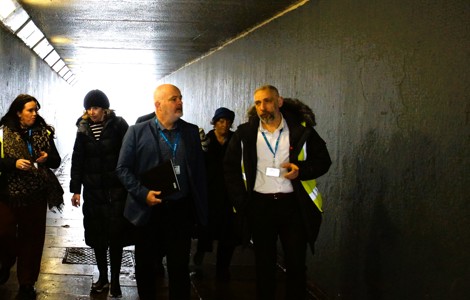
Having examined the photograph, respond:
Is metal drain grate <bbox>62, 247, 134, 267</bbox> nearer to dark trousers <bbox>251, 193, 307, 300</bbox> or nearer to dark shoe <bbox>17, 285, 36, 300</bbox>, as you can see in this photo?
dark shoe <bbox>17, 285, 36, 300</bbox>

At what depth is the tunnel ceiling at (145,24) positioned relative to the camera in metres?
8.30

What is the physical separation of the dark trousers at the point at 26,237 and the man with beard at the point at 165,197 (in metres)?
→ 1.36

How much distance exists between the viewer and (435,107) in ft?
13.0

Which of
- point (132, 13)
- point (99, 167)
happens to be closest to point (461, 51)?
point (99, 167)

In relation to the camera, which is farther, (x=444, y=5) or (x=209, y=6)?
(x=209, y=6)

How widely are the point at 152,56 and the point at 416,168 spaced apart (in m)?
11.8

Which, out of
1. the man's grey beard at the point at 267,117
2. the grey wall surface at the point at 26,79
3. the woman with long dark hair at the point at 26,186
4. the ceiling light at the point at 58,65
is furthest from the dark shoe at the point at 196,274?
the ceiling light at the point at 58,65

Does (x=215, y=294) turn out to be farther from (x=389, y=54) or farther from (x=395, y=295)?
(x=389, y=54)

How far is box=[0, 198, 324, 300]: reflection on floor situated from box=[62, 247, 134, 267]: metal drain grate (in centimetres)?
7

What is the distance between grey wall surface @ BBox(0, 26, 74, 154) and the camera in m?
9.09

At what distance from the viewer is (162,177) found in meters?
4.62

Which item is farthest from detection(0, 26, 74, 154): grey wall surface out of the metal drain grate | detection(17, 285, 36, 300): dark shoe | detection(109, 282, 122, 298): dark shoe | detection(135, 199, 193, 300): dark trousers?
detection(135, 199, 193, 300): dark trousers

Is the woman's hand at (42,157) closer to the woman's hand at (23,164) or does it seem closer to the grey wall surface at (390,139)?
the woman's hand at (23,164)

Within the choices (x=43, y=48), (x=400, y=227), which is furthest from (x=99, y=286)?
(x=43, y=48)
